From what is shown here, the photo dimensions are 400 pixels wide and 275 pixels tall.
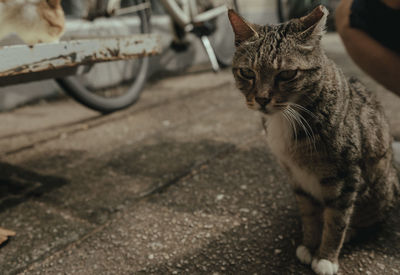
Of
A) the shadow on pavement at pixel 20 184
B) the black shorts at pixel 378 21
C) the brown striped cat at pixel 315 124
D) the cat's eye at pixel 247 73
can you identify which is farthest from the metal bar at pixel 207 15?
the cat's eye at pixel 247 73

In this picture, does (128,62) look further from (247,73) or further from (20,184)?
(247,73)

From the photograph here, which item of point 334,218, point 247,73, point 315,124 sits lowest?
point 334,218

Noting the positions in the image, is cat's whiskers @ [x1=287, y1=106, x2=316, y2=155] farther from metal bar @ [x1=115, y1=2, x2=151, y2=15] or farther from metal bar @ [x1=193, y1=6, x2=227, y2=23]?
metal bar @ [x1=193, y1=6, x2=227, y2=23]

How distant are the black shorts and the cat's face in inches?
25.7

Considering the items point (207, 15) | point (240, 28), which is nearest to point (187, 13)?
point (207, 15)

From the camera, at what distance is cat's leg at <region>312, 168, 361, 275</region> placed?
1.12 meters

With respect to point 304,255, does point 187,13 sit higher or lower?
higher

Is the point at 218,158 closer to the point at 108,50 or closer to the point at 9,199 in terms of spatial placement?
the point at 108,50

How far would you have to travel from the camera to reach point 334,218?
3.76 ft

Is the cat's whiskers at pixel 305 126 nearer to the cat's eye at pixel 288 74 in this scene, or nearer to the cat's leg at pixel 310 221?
the cat's eye at pixel 288 74

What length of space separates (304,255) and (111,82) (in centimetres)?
326

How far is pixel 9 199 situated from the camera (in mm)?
1738

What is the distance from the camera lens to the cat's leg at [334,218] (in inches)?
43.9

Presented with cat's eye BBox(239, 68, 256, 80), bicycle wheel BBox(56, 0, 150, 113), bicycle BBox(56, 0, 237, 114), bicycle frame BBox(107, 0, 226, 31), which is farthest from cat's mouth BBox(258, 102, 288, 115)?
bicycle frame BBox(107, 0, 226, 31)
